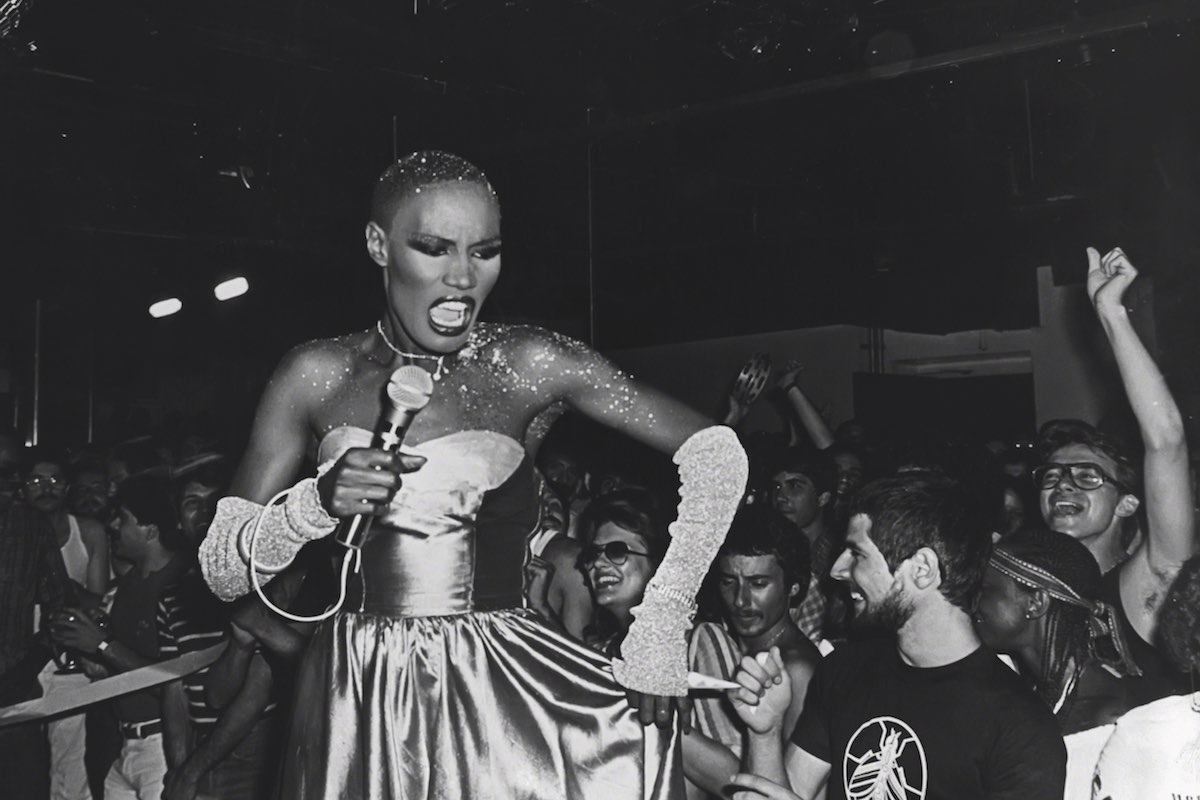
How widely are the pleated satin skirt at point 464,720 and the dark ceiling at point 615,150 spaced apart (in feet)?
14.7

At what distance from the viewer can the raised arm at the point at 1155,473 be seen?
3.37 metres

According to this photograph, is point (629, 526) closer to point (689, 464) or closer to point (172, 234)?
point (689, 464)

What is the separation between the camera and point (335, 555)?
256 cm

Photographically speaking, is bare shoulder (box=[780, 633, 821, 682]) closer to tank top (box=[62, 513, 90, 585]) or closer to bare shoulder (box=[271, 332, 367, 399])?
bare shoulder (box=[271, 332, 367, 399])

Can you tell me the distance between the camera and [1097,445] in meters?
4.29

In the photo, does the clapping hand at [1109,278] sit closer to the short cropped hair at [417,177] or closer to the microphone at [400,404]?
the short cropped hair at [417,177]

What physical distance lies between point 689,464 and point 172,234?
7749mm

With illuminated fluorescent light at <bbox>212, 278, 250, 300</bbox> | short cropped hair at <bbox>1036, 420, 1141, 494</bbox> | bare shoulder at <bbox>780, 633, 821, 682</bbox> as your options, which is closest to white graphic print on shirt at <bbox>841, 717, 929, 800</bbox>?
bare shoulder at <bbox>780, 633, 821, 682</bbox>

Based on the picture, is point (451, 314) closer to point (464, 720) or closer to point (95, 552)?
point (464, 720)

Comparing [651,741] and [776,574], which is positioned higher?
[776,574]

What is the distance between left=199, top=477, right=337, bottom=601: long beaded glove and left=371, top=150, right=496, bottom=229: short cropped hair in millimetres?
541

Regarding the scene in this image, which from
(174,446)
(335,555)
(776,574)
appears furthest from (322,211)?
(335,555)

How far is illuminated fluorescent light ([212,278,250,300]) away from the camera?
10.4 m

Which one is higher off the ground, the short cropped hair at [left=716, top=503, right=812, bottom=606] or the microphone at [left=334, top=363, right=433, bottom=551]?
the microphone at [left=334, top=363, right=433, bottom=551]
